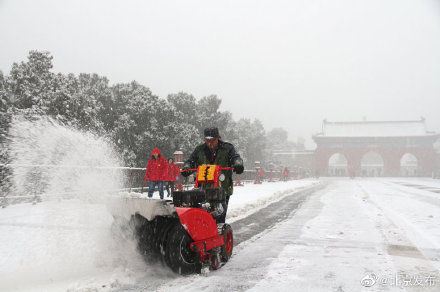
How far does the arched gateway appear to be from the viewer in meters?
82.2

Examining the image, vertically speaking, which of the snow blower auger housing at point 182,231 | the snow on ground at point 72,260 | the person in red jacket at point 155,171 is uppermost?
the person in red jacket at point 155,171

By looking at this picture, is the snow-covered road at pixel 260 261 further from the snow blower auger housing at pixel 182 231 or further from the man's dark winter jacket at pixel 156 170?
the man's dark winter jacket at pixel 156 170

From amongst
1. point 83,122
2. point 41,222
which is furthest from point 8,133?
point 41,222

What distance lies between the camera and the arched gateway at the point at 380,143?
270 feet

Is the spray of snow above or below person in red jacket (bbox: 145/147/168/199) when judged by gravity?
below

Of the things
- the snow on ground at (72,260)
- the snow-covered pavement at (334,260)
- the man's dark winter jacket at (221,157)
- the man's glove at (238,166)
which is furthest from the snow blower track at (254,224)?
the snow on ground at (72,260)

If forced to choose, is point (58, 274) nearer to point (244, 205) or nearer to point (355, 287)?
point (355, 287)

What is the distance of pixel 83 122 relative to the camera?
22.6 meters

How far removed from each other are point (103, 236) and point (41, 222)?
412cm

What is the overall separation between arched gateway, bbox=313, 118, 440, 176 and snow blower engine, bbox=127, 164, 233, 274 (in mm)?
81382

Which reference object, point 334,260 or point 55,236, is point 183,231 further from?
point 55,236

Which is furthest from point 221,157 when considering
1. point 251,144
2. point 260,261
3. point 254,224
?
point 251,144

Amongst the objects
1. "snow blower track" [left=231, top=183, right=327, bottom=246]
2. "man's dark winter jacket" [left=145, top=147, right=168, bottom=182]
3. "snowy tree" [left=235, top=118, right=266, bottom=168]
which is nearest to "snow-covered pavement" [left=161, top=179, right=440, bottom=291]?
"snow blower track" [left=231, top=183, right=327, bottom=246]

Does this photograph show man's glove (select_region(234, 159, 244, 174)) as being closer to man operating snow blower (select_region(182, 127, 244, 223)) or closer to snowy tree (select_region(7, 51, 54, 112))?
man operating snow blower (select_region(182, 127, 244, 223))
